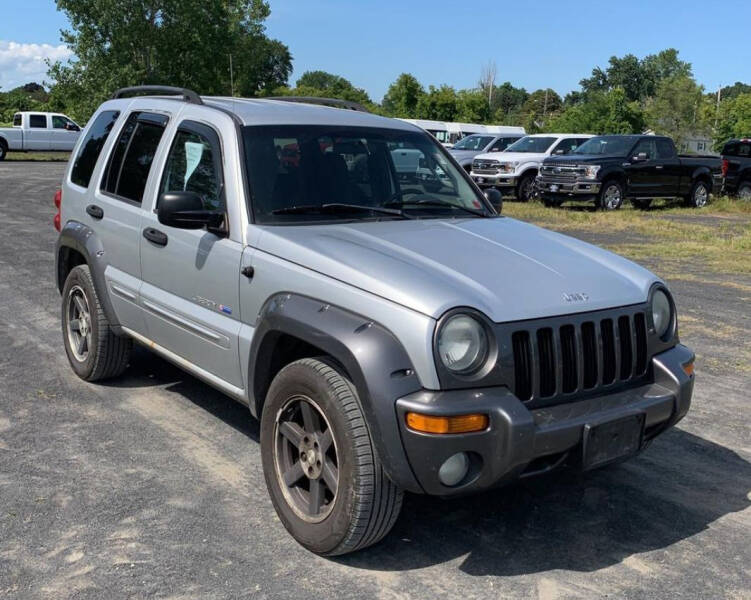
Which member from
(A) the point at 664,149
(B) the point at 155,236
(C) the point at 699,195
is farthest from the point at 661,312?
(C) the point at 699,195

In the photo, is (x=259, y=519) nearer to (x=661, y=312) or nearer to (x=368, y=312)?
(x=368, y=312)

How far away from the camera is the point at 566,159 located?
20406mm

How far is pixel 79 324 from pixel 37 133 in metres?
33.5

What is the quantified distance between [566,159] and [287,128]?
654 inches

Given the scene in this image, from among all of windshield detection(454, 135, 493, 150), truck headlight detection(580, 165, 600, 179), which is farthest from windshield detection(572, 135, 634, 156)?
windshield detection(454, 135, 493, 150)

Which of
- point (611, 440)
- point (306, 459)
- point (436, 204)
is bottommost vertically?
point (306, 459)

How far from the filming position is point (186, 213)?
14.1 feet

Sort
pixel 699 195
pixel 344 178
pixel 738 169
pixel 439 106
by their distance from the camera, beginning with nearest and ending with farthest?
pixel 344 178
pixel 699 195
pixel 738 169
pixel 439 106

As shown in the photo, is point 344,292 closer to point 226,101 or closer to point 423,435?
point 423,435

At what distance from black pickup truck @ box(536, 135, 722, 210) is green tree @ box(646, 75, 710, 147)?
5079 centimetres

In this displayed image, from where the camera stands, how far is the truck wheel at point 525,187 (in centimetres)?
2250

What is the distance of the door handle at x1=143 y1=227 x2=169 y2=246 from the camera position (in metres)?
4.84

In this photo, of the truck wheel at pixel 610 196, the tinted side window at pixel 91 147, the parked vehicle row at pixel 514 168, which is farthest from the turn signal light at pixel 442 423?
the parked vehicle row at pixel 514 168

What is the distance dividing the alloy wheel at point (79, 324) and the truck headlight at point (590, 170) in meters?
15.8
